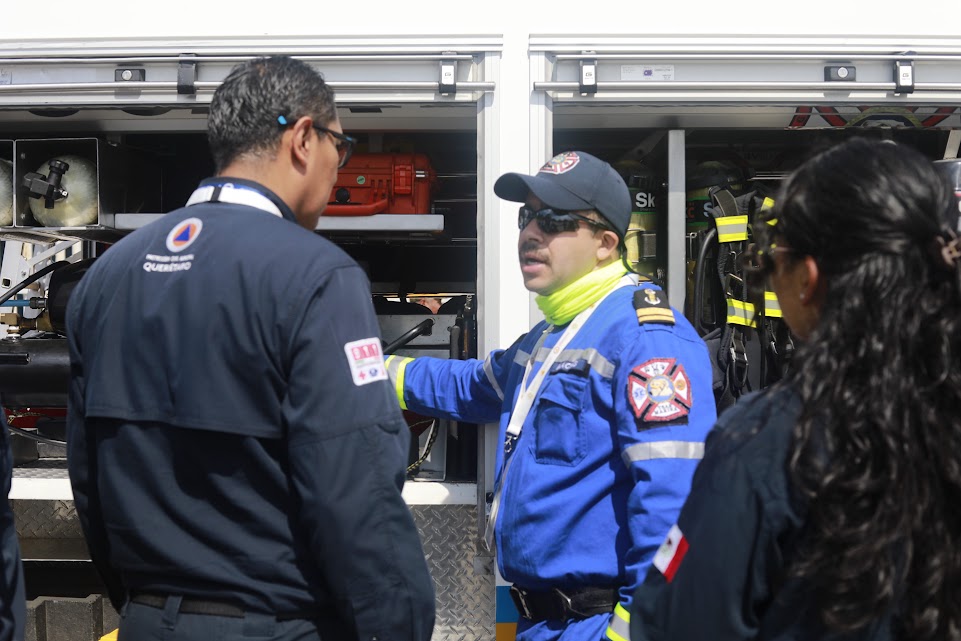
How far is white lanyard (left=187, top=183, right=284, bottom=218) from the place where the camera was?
158 cm

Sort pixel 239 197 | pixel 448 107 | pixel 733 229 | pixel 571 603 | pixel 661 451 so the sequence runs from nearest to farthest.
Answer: pixel 239 197, pixel 661 451, pixel 571 603, pixel 448 107, pixel 733 229

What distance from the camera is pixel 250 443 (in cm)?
142

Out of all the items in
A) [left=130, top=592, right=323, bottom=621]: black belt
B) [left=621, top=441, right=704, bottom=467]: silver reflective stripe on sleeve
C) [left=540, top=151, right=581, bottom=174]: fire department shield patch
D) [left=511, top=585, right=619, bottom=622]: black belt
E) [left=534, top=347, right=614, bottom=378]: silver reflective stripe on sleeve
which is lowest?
[left=511, top=585, right=619, bottom=622]: black belt

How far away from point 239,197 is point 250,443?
45 cm

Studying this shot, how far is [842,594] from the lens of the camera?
1001mm

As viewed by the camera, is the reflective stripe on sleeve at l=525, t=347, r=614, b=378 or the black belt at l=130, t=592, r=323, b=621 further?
the reflective stripe on sleeve at l=525, t=347, r=614, b=378

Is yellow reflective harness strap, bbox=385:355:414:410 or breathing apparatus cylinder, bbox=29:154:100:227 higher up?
breathing apparatus cylinder, bbox=29:154:100:227

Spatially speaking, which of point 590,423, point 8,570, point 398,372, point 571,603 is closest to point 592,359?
point 590,423

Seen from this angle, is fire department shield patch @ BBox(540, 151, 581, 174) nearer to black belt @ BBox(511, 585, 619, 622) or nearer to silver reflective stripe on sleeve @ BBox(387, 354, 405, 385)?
silver reflective stripe on sleeve @ BBox(387, 354, 405, 385)

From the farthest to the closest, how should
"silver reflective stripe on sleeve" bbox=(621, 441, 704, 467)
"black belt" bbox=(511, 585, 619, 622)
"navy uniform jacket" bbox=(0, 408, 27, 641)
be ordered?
"black belt" bbox=(511, 585, 619, 622)
"silver reflective stripe on sleeve" bbox=(621, 441, 704, 467)
"navy uniform jacket" bbox=(0, 408, 27, 641)

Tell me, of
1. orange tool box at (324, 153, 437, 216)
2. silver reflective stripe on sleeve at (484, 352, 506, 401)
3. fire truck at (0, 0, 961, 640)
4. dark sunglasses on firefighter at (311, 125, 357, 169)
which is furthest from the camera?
orange tool box at (324, 153, 437, 216)

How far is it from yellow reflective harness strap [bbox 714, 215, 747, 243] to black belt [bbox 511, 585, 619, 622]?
1.75 metres

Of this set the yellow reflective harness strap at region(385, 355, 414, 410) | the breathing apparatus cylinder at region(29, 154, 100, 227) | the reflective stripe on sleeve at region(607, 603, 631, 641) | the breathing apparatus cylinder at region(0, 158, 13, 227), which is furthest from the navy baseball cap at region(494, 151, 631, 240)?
the breathing apparatus cylinder at region(0, 158, 13, 227)

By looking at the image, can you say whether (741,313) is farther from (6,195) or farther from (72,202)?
(6,195)
